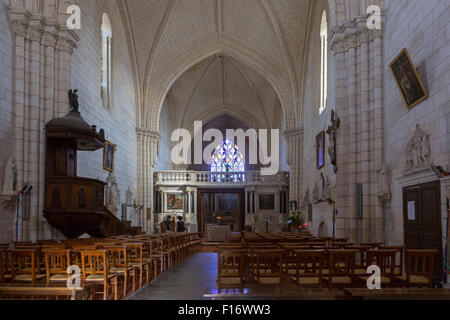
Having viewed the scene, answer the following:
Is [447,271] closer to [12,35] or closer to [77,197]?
[77,197]

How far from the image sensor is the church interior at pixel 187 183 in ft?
20.6

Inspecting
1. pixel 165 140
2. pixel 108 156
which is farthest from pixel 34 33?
pixel 165 140

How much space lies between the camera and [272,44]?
22.3 m

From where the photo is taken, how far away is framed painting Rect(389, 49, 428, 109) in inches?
341

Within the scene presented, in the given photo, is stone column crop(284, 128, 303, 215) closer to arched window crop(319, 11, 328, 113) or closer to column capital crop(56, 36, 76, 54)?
arched window crop(319, 11, 328, 113)

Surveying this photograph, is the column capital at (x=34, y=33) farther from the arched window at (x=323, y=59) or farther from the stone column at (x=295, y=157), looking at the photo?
the stone column at (x=295, y=157)

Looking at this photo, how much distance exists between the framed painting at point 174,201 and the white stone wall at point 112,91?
3899mm

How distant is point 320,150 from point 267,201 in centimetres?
1032

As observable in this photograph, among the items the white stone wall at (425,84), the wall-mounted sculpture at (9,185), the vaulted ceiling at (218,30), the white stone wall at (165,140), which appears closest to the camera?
the white stone wall at (425,84)

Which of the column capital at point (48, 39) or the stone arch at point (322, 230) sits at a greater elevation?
the column capital at point (48, 39)

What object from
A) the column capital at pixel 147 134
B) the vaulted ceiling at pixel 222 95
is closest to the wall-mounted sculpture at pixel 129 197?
the column capital at pixel 147 134

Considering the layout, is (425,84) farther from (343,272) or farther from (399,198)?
(343,272)

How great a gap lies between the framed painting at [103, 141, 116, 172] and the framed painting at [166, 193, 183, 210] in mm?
8459
